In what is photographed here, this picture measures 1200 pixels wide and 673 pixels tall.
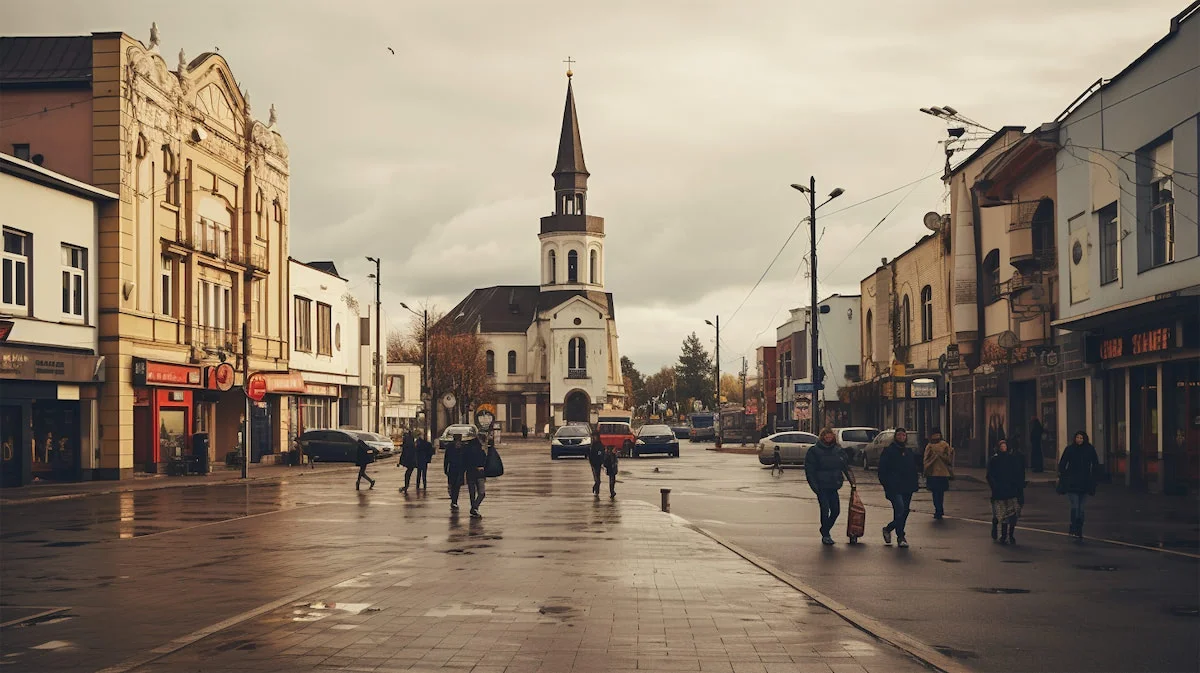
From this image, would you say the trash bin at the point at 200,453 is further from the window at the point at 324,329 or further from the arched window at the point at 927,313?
the arched window at the point at 927,313

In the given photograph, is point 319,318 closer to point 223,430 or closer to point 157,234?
point 223,430

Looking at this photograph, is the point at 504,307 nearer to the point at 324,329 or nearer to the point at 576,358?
the point at 576,358

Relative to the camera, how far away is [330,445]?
52438mm

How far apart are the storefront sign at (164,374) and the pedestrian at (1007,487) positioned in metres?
28.1

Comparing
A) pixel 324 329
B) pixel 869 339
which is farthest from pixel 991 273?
pixel 324 329

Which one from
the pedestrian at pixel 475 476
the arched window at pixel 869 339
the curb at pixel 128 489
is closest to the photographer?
the pedestrian at pixel 475 476

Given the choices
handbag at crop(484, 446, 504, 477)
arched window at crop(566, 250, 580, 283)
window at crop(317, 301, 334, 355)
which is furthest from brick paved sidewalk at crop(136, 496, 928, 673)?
arched window at crop(566, 250, 580, 283)

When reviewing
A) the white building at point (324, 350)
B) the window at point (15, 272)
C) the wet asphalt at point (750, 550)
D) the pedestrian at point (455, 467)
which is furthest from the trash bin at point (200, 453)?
the pedestrian at point (455, 467)

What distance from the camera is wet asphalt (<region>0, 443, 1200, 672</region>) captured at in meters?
10.2

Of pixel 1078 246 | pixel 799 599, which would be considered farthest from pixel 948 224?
pixel 799 599

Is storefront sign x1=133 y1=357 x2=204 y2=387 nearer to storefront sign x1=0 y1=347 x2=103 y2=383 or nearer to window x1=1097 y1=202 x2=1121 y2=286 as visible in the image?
storefront sign x1=0 y1=347 x2=103 y2=383

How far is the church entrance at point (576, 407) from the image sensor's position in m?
122

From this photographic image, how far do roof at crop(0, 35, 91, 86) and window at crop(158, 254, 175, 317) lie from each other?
6609 mm

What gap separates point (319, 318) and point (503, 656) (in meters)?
53.0
